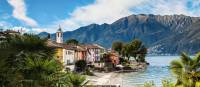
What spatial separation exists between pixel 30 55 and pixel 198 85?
39.0ft

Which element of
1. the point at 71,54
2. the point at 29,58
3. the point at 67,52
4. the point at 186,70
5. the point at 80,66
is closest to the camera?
the point at 29,58

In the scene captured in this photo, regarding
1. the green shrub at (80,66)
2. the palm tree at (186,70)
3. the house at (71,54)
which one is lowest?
the palm tree at (186,70)

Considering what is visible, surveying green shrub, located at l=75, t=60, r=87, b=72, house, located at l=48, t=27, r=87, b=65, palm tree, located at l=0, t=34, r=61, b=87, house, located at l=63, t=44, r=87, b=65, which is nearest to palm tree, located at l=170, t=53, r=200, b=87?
palm tree, located at l=0, t=34, r=61, b=87

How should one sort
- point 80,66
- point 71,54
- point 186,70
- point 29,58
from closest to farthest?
1. point 29,58
2. point 186,70
3. point 80,66
4. point 71,54

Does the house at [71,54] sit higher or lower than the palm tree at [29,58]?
higher

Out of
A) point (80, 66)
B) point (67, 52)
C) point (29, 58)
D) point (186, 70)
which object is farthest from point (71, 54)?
point (29, 58)

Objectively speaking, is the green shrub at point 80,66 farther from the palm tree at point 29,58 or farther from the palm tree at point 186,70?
the palm tree at point 29,58

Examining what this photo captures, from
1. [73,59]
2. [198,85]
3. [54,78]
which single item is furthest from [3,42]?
[73,59]

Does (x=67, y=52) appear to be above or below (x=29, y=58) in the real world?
above

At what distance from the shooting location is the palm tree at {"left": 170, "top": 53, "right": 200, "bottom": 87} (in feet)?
114

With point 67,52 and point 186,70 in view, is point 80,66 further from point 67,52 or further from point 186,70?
point 186,70

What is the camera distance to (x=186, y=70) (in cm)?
3600

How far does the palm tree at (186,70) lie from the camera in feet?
114

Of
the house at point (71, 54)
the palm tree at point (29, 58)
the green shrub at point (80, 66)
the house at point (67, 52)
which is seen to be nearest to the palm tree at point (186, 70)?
the palm tree at point (29, 58)
